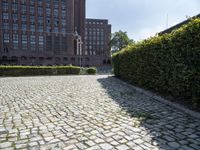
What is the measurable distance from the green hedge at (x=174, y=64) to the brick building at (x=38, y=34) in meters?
56.7

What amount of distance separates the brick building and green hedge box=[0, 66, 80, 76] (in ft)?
130

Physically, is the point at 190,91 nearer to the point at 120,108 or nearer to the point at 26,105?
the point at 120,108

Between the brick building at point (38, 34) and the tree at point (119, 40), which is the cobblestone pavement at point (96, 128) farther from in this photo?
the tree at point (119, 40)

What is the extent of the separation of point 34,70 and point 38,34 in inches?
1949

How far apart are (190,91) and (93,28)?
10874 cm

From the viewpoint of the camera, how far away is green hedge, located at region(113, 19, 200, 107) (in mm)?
5164

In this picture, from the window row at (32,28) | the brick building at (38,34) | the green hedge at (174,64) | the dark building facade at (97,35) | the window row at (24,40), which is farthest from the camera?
the dark building facade at (97,35)

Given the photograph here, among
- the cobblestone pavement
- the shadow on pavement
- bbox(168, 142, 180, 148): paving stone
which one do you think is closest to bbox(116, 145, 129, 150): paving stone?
the cobblestone pavement

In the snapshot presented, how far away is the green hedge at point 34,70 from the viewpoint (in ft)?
68.0

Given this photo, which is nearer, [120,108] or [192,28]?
[192,28]

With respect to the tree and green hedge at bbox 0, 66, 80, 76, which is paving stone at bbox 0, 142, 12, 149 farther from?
the tree

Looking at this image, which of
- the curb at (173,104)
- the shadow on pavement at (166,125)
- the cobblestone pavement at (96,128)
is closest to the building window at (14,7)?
the curb at (173,104)

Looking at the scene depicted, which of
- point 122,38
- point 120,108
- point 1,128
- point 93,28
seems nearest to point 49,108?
point 1,128

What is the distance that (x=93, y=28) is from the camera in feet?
361
